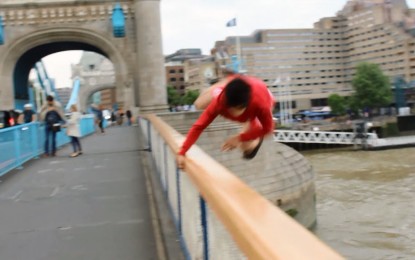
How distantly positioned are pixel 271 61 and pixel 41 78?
71.2 meters

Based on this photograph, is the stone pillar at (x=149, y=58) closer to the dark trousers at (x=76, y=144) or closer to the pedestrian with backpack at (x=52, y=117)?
the dark trousers at (x=76, y=144)

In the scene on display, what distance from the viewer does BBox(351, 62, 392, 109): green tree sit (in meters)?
69.9

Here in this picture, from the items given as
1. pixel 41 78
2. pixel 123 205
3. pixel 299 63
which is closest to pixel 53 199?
pixel 123 205

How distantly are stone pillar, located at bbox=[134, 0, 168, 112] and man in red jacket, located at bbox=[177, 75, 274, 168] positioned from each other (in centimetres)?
2011

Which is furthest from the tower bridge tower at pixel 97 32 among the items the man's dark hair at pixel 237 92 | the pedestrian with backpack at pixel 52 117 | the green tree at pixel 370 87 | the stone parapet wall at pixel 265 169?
the green tree at pixel 370 87

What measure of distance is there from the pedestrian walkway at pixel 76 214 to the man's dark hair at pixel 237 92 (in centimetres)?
151

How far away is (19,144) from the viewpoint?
10.8 metres

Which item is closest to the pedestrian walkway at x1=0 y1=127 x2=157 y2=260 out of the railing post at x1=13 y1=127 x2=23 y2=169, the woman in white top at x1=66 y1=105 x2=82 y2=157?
the railing post at x1=13 y1=127 x2=23 y2=169

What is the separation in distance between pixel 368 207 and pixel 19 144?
548 inches

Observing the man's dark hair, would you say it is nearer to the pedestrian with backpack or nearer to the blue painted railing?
the blue painted railing

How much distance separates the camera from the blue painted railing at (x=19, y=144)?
31.2ft

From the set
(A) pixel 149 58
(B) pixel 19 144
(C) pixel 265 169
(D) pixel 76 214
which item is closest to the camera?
(D) pixel 76 214

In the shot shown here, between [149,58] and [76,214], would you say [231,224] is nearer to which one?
[76,214]

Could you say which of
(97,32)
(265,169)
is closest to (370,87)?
(97,32)
